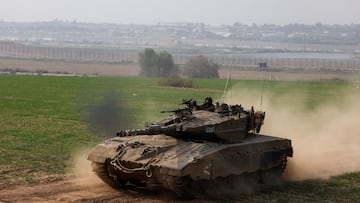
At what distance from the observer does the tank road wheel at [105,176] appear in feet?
67.1

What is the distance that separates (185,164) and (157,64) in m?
79.3

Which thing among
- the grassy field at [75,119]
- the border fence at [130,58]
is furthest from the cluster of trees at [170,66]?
the grassy field at [75,119]

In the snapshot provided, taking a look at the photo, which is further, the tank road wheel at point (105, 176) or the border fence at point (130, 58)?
the border fence at point (130, 58)

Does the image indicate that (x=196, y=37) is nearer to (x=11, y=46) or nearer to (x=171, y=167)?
(x=11, y=46)

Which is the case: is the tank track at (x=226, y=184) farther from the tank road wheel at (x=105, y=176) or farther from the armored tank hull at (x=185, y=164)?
the tank road wheel at (x=105, y=176)

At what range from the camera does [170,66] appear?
9700 centimetres

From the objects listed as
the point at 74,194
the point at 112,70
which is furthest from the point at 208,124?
the point at 112,70

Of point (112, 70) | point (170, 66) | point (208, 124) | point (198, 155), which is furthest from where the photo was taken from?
point (112, 70)

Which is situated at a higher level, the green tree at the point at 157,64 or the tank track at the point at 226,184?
the tank track at the point at 226,184

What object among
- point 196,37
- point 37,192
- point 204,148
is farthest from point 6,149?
point 196,37

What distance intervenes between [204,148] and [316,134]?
14.6 metres

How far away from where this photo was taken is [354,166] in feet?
89.8

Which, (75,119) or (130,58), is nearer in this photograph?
(75,119)

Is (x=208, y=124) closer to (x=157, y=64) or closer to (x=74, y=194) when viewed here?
(x=74, y=194)
